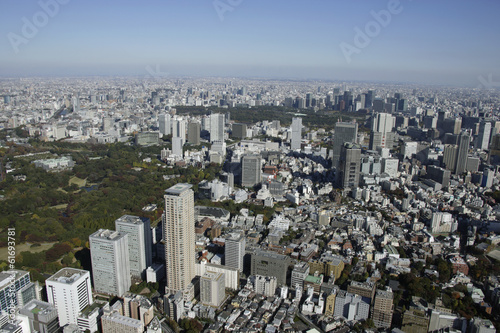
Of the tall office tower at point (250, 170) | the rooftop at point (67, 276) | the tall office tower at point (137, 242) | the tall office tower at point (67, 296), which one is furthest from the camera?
the tall office tower at point (250, 170)

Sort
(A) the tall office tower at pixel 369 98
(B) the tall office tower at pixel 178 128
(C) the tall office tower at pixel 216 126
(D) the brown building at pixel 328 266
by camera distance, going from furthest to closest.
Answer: (A) the tall office tower at pixel 369 98 < (C) the tall office tower at pixel 216 126 < (B) the tall office tower at pixel 178 128 < (D) the brown building at pixel 328 266

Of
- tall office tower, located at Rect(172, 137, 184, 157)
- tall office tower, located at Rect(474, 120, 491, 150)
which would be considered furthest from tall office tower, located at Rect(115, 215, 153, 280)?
tall office tower, located at Rect(474, 120, 491, 150)

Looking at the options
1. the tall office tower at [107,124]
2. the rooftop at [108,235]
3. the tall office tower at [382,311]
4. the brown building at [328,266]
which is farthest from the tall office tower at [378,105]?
the rooftop at [108,235]

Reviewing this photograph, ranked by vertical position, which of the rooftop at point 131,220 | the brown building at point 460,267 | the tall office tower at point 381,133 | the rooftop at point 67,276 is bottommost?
the brown building at point 460,267

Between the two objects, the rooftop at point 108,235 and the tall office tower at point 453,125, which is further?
the tall office tower at point 453,125

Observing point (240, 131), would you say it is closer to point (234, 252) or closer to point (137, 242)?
point (234, 252)

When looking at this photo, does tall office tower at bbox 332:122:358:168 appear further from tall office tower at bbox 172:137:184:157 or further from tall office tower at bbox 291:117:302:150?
tall office tower at bbox 172:137:184:157

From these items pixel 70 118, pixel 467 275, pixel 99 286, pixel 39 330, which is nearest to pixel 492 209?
pixel 467 275

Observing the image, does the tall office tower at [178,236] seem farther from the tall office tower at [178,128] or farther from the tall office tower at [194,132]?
the tall office tower at [178,128]
